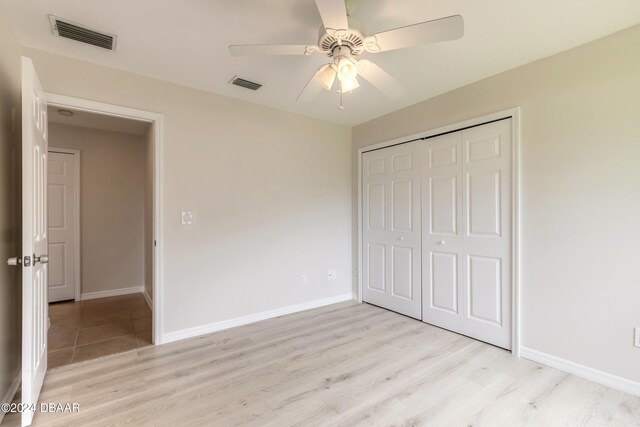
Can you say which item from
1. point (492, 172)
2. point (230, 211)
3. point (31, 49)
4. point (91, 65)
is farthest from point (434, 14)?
point (31, 49)

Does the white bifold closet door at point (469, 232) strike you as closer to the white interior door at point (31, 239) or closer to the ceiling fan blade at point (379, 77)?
the ceiling fan blade at point (379, 77)

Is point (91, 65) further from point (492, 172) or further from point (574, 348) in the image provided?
point (574, 348)

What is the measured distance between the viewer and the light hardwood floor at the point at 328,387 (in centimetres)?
167

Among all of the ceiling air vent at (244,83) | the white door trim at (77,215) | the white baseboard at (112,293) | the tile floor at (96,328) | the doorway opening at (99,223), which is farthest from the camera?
the white baseboard at (112,293)

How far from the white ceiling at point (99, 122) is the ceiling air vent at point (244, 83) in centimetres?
151

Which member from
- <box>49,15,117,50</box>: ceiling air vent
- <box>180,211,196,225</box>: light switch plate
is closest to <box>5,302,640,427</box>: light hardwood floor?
<box>180,211,196,225</box>: light switch plate

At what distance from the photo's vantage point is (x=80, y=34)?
6.36 feet

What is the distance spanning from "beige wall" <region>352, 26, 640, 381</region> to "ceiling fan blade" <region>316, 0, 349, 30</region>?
5.91ft

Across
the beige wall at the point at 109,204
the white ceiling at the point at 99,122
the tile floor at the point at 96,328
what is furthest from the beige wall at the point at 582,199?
the beige wall at the point at 109,204

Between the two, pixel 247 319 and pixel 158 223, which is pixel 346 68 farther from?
pixel 247 319

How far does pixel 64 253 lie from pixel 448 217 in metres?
4.77

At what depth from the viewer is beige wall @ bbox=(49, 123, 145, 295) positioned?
402 centimetres

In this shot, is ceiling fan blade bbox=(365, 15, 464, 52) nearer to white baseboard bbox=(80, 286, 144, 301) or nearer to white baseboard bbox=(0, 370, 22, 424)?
white baseboard bbox=(0, 370, 22, 424)

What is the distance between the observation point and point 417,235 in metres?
3.14
